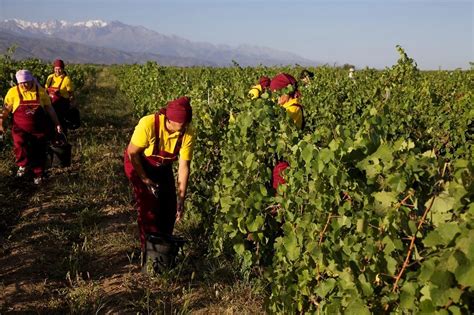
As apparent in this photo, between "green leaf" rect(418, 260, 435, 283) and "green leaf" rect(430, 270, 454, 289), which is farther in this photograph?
"green leaf" rect(418, 260, 435, 283)

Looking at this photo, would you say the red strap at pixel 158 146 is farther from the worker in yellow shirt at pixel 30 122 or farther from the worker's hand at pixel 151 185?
the worker in yellow shirt at pixel 30 122

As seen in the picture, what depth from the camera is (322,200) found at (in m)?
2.62

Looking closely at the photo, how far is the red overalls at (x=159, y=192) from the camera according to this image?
4.15 m

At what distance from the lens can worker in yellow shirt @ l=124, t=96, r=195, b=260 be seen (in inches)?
155

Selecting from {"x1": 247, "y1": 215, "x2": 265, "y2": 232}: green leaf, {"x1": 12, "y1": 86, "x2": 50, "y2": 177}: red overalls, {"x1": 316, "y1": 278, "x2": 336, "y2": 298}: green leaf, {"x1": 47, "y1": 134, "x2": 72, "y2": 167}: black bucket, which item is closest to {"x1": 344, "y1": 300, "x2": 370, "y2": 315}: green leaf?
{"x1": 316, "y1": 278, "x2": 336, "y2": 298}: green leaf

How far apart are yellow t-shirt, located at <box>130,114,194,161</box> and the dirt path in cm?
103

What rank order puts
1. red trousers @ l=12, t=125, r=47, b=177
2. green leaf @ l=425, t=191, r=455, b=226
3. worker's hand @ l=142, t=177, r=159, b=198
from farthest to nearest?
red trousers @ l=12, t=125, r=47, b=177 → worker's hand @ l=142, t=177, r=159, b=198 → green leaf @ l=425, t=191, r=455, b=226

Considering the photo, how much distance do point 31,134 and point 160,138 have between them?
3.81 metres

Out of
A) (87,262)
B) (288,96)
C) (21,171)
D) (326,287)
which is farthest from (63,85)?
(326,287)

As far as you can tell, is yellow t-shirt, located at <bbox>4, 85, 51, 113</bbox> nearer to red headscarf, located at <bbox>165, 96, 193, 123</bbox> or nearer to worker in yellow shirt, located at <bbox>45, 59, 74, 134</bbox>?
worker in yellow shirt, located at <bbox>45, 59, 74, 134</bbox>

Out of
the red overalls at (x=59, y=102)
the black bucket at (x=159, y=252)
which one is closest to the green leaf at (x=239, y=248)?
the black bucket at (x=159, y=252)

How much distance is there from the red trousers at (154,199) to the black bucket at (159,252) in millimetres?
247

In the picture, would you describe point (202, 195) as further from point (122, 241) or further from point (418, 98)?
point (418, 98)

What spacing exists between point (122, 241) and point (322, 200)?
282cm
